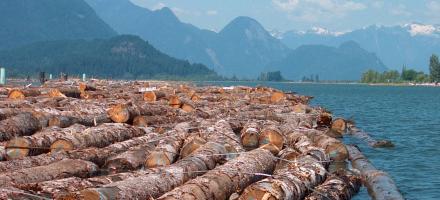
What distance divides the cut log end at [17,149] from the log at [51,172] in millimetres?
2045

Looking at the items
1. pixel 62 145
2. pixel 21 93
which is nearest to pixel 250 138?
pixel 62 145

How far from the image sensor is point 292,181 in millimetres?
11477

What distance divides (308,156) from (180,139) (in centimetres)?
399

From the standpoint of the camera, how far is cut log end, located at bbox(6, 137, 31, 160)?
44.9 ft

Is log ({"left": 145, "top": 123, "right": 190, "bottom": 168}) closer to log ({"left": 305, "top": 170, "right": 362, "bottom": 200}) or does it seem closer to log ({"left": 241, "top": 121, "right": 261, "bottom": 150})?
log ({"left": 241, "top": 121, "right": 261, "bottom": 150})

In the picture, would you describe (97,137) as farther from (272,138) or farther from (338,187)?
(338,187)

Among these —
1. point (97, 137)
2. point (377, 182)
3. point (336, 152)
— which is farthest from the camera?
point (336, 152)

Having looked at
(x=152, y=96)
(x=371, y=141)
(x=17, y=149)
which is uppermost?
(x=152, y=96)

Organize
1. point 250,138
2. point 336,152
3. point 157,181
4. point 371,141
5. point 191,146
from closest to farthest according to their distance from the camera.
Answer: point 157,181 → point 191,146 → point 336,152 → point 250,138 → point 371,141

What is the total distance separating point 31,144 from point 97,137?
7.70ft

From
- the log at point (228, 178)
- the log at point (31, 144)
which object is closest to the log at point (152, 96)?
the log at point (31, 144)

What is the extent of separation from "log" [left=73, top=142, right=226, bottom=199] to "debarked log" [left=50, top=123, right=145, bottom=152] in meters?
3.47

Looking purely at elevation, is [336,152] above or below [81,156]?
below

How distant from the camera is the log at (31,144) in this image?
543 inches
